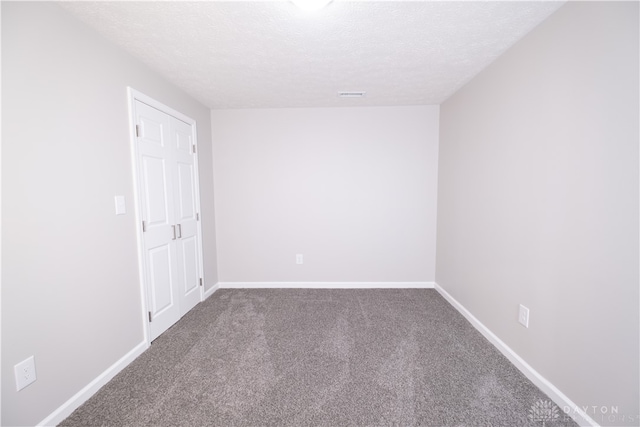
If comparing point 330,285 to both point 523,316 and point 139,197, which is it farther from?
point 139,197

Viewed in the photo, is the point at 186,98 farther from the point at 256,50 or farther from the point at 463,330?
the point at 463,330

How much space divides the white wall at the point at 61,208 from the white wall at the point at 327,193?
1417 mm

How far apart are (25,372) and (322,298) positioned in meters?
2.37

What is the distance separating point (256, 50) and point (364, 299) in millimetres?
2791

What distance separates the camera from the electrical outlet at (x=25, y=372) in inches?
47.8

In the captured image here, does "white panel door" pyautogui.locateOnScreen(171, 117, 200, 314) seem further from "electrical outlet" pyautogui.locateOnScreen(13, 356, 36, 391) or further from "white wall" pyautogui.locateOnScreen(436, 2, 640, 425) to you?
"white wall" pyautogui.locateOnScreen(436, 2, 640, 425)

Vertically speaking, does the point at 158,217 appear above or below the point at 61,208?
below

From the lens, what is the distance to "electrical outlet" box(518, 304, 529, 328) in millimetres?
1716

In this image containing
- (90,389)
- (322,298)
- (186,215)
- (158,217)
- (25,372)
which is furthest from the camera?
(322,298)

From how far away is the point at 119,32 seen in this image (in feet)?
5.44

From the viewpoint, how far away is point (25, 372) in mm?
1242

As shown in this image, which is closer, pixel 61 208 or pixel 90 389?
pixel 61 208

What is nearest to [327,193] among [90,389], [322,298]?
[322,298]

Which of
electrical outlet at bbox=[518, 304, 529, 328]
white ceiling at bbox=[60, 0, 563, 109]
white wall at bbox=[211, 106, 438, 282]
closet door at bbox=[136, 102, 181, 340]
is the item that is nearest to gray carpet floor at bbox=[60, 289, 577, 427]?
closet door at bbox=[136, 102, 181, 340]
